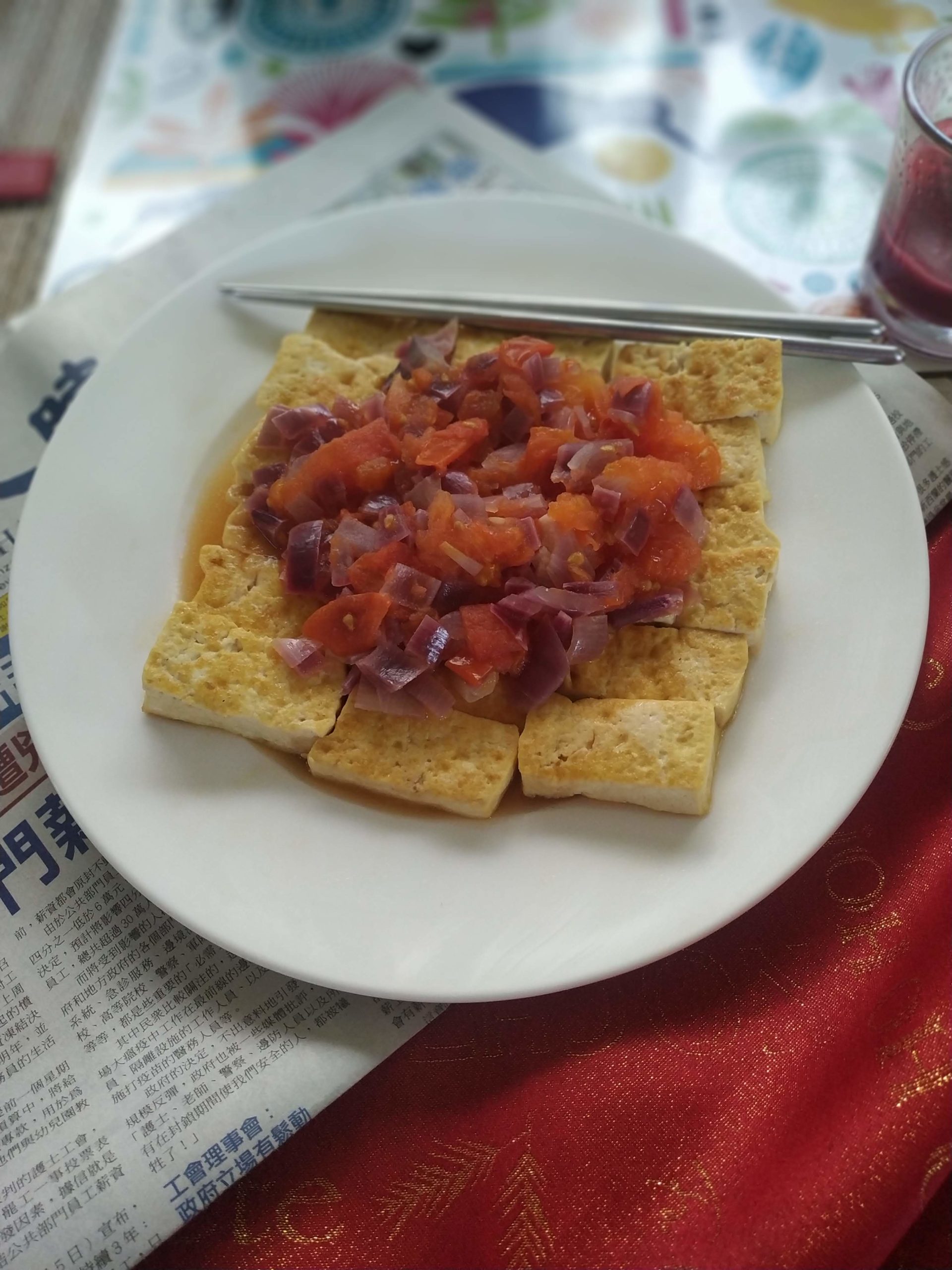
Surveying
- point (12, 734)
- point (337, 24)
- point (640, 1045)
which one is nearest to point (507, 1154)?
point (640, 1045)

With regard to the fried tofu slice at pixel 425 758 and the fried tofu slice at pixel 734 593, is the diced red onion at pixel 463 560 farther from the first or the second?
the fried tofu slice at pixel 734 593

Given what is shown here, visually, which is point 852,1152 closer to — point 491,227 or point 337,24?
point 491,227

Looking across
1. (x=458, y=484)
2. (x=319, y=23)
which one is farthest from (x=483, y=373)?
(x=319, y=23)

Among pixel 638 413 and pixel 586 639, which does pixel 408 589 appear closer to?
pixel 586 639

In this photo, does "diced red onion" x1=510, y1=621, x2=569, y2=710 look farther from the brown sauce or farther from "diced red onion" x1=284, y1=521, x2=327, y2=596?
the brown sauce

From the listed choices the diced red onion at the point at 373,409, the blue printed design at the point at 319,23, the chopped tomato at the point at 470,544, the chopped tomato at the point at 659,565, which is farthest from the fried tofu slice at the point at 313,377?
the blue printed design at the point at 319,23
